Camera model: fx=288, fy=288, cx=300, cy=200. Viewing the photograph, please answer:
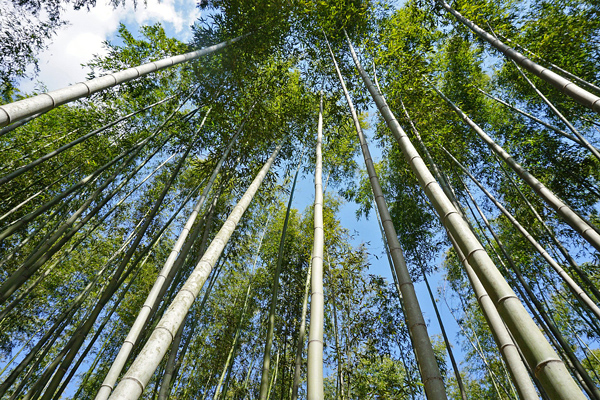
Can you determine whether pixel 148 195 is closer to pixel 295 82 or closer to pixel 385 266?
pixel 295 82

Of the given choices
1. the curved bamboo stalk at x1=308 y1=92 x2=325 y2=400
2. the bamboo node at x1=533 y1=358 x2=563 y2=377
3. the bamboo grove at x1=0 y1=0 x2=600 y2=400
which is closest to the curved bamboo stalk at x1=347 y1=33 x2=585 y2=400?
the bamboo node at x1=533 y1=358 x2=563 y2=377

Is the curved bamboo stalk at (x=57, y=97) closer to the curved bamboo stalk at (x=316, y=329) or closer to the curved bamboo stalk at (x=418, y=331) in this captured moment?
the curved bamboo stalk at (x=316, y=329)

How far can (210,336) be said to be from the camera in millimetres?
5824

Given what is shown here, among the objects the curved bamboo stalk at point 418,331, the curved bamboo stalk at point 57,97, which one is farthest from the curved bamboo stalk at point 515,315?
the curved bamboo stalk at point 57,97

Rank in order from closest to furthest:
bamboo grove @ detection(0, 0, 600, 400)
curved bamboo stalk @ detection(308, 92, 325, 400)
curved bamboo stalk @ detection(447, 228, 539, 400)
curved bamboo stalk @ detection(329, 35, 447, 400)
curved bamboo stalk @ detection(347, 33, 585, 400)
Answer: curved bamboo stalk @ detection(347, 33, 585, 400) → curved bamboo stalk @ detection(447, 228, 539, 400) → curved bamboo stalk @ detection(329, 35, 447, 400) → curved bamboo stalk @ detection(308, 92, 325, 400) → bamboo grove @ detection(0, 0, 600, 400)

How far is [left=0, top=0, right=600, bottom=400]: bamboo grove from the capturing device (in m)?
2.89

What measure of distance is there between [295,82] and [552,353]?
18.4ft

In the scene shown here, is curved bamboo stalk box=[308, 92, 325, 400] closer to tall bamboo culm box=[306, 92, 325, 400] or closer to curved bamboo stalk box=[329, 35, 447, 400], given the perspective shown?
tall bamboo culm box=[306, 92, 325, 400]

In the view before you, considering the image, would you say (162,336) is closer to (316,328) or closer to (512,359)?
(316,328)

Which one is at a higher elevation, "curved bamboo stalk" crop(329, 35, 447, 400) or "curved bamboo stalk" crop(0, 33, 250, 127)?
"curved bamboo stalk" crop(0, 33, 250, 127)

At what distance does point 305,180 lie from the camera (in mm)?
6918

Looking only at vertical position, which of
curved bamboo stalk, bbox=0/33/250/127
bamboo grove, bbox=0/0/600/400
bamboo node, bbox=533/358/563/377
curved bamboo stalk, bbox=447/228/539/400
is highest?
bamboo grove, bbox=0/0/600/400

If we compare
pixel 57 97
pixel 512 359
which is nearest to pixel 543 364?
pixel 512 359

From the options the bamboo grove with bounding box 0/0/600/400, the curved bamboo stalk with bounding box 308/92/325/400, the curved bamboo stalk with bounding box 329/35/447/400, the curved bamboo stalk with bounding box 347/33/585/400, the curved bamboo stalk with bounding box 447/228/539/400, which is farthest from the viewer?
the bamboo grove with bounding box 0/0/600/400
